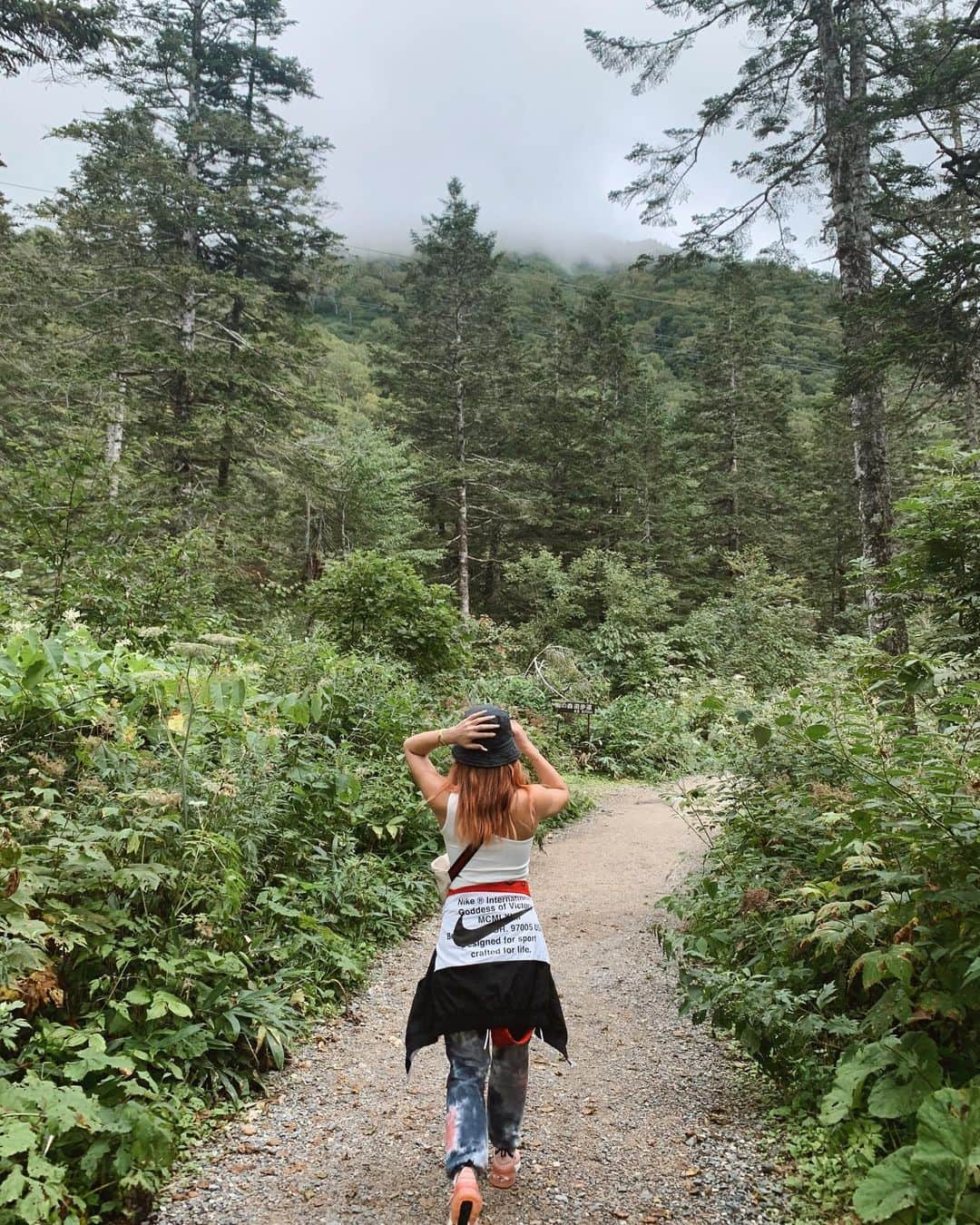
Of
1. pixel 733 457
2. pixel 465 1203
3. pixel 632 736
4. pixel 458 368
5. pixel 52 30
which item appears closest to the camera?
pixel 465 1203

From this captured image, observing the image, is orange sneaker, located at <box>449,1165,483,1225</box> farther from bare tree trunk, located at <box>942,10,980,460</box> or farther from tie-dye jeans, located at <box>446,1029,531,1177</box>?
bare tree trunk, located at <box>942,10,980,460</box>

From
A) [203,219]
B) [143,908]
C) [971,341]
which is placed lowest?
[143,908]

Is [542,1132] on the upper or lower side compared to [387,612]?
lower

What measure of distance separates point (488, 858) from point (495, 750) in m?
0.37

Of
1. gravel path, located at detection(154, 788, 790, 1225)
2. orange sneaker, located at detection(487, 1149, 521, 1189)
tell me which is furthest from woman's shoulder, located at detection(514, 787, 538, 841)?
gravel path, located at detection(154, 788, 790, 1225)

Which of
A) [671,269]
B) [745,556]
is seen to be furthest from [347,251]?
[745,556]

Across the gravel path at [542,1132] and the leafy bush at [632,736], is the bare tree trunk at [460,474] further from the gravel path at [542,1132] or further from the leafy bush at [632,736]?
the gravel path at [542,1132]

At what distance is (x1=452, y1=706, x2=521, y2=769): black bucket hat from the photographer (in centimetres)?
247

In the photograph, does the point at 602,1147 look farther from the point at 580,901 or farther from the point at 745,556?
the point at 745,556

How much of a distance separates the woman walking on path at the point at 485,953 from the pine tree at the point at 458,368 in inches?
873

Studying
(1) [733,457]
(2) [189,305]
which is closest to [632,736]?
(2) [189,305]

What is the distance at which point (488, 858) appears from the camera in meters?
2.47

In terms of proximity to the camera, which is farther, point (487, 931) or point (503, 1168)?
point (503, 1168)

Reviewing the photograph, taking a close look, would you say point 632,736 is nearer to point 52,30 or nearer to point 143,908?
point 143,908
